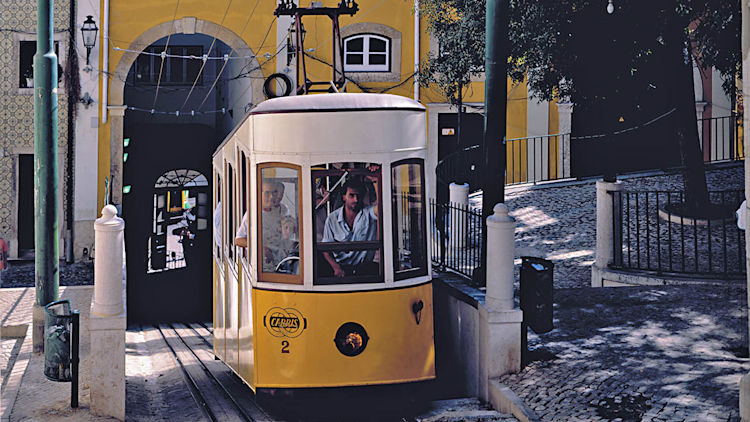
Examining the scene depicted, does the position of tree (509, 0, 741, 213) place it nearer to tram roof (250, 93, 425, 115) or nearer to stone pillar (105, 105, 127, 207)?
tram roof (250, 93, 425, 115)

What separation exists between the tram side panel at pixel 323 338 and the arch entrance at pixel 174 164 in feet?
53.7

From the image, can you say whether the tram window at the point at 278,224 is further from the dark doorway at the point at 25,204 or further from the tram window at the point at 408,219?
the dark doorway at the point at 25,204

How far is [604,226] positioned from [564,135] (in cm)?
1190

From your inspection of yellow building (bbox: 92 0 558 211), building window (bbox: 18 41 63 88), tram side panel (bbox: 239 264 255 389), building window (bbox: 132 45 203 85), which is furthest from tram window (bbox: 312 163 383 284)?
building window (bbox: 132 45 203 85)

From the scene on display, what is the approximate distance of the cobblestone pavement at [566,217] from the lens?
15078mm

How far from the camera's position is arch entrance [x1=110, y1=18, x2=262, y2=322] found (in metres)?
25.5

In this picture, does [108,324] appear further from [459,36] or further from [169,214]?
[169,214]

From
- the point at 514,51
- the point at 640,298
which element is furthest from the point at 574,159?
the point at 640,298

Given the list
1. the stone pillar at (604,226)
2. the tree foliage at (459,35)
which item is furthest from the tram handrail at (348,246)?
the tree foliage at (459,35)

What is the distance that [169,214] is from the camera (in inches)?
1114

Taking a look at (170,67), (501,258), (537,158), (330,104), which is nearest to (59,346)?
(330,104)

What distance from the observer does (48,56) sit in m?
11.5

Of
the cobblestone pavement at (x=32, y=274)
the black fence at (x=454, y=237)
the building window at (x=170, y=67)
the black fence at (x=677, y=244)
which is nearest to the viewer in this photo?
the black fence at (x=454, y=237)

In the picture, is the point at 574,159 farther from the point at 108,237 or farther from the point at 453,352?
the point at 108,237
